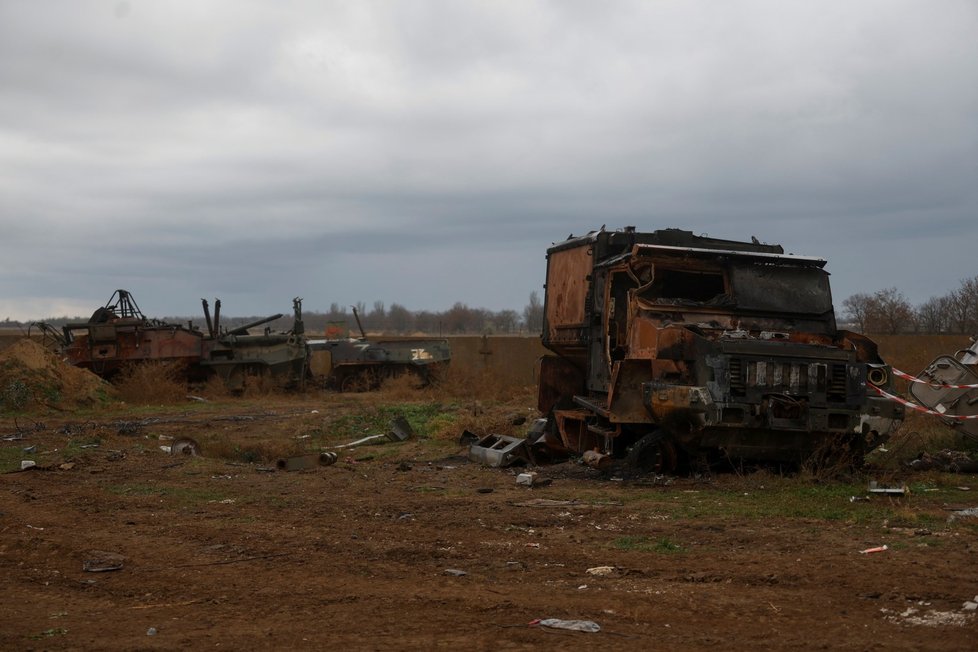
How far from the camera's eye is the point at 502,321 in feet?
305

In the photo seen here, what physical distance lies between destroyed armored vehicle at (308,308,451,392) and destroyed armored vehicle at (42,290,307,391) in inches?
39.7

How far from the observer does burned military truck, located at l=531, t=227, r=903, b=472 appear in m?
10.1

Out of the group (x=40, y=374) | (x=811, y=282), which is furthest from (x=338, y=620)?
(x=40, y=374)

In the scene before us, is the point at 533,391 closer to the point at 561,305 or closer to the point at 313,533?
the point at 561,305

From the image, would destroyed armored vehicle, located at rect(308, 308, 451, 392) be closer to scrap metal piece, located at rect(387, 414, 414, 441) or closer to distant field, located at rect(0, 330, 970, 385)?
distant field, located at rect(0, 330, 970, 385)

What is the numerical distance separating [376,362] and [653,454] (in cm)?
1921

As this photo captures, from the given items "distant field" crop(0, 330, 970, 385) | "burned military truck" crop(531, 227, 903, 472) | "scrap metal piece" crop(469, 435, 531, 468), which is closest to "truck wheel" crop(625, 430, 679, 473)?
"burned military truck" crop(531, 227, 903, 472)

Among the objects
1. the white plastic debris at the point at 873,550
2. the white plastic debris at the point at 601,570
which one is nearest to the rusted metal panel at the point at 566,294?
the white plastic debris at the point at 873,550

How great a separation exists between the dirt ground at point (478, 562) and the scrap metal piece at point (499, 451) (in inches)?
31.0

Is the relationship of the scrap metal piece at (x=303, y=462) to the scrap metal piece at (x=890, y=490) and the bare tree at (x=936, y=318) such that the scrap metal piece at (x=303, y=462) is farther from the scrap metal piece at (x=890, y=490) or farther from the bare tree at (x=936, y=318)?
the bare tree at (x=936, y=318)

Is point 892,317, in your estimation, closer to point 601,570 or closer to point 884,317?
point 884,317

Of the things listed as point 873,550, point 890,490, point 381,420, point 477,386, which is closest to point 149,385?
point 477,386

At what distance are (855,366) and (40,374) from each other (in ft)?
64.6

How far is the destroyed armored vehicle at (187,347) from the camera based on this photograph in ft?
91.0
